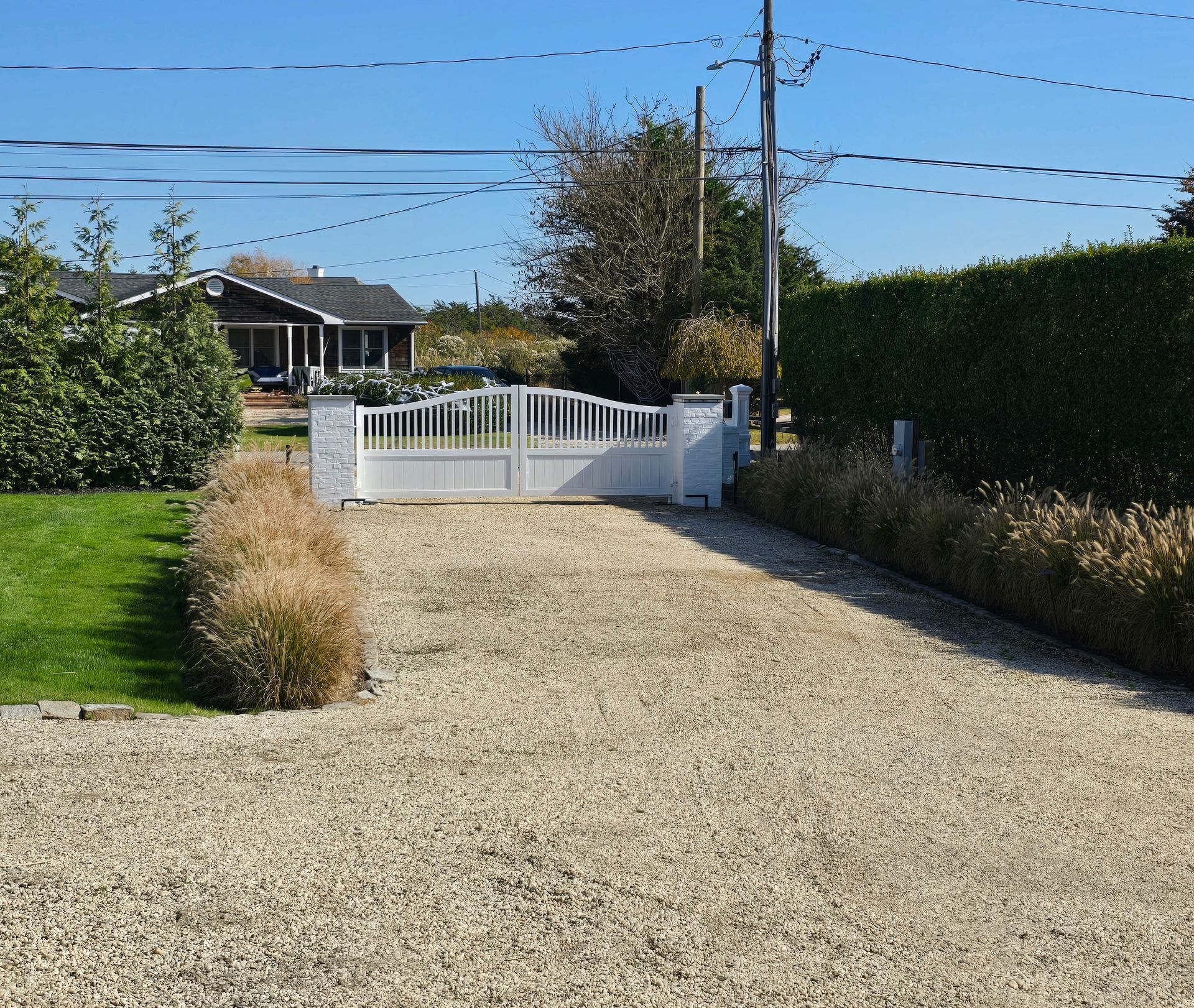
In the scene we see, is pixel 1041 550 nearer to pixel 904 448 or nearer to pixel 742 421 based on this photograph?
pixel 904 448

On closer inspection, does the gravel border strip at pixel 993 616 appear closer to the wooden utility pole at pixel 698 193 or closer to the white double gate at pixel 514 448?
the white double gate at pixel 514 448

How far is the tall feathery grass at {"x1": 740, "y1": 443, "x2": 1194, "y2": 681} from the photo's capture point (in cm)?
759

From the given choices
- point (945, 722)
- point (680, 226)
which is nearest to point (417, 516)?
point (945, 722)

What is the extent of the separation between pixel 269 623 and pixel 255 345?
40.7 meters

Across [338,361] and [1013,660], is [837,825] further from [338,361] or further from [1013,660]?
[338,361]

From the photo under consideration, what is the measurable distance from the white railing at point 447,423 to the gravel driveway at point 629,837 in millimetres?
7735

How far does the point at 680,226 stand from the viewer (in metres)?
33.6

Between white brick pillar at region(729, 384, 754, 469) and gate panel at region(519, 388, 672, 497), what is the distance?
1241mm

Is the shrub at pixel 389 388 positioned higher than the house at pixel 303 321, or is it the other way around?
the house at pixel 303 321

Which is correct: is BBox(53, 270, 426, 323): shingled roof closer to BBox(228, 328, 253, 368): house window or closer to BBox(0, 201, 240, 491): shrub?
BBox(228, 328, 253, 368): house window

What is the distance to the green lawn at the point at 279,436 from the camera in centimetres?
2097

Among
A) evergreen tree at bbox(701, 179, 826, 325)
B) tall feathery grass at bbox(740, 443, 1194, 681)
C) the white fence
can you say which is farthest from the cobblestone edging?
evergreen tree at bbox(701, 179, 826, 325)

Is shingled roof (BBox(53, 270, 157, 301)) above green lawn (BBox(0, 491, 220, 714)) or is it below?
above

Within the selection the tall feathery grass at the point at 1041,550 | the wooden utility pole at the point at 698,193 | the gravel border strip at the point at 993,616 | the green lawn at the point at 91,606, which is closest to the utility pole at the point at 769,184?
the tall feathery grass at the point at 1041,550
